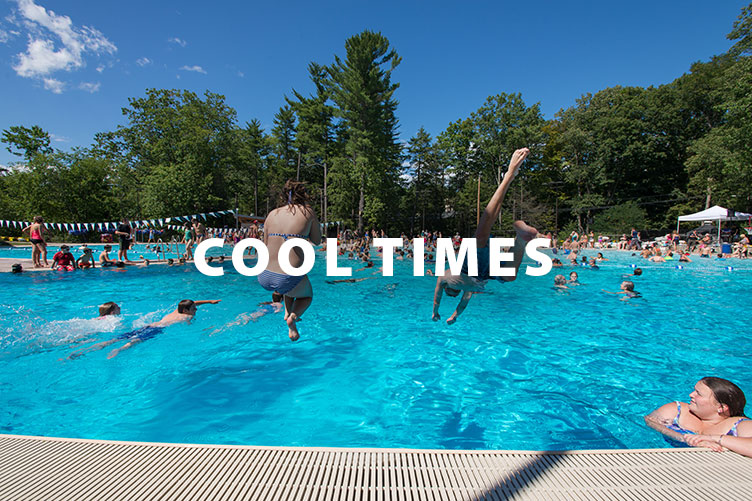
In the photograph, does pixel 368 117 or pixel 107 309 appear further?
pixel 368 117

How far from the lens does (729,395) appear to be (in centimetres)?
381

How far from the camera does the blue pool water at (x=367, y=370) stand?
17.1 ft

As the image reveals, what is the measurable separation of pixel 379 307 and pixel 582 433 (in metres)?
8.06

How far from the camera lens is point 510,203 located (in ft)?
140

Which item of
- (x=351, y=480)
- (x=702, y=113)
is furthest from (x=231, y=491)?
(x=702, y=113)

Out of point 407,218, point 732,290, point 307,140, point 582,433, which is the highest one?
point 307,140

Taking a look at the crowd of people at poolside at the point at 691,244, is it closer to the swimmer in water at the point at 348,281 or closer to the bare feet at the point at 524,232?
the swimmer in water at the point at 348,281

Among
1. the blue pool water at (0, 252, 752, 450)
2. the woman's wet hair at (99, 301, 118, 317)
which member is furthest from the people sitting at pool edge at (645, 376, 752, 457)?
the woman's wet hair at (99, 301, 118, 317)

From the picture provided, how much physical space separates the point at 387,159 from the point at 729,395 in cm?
4095

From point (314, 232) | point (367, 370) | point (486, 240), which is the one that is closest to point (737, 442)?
point (486, 240)

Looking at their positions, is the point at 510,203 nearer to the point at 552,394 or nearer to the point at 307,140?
the point at 307,140

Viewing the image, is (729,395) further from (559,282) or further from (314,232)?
(559,282)

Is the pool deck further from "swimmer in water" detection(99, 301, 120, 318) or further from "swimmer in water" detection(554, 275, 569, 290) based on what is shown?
"swimmer in water" detection(554, 275, 569, 290)

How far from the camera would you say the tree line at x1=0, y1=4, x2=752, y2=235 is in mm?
36844
